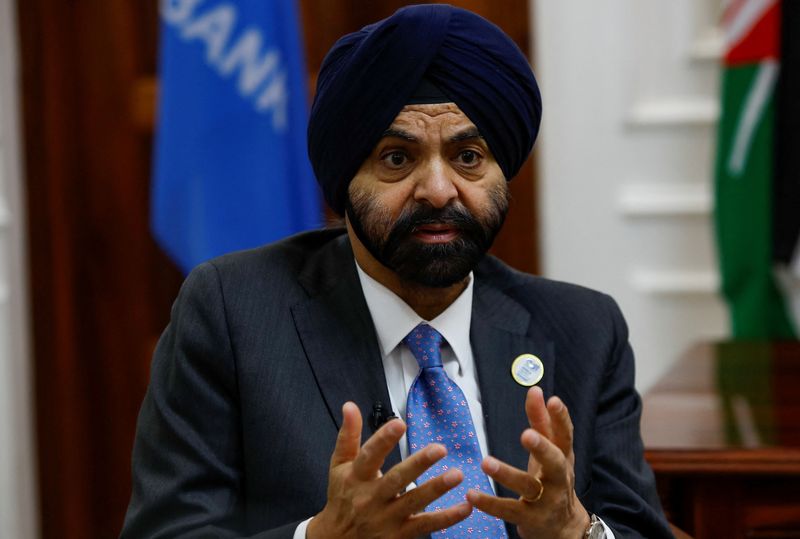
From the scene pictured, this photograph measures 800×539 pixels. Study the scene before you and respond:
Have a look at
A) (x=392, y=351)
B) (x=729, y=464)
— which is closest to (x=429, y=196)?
(x=392, y=351)

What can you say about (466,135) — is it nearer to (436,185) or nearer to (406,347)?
(436,185)

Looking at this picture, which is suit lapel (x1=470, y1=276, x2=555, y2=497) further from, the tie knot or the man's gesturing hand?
the man's gesturing hand

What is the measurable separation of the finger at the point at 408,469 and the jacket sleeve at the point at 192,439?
8.2 inches

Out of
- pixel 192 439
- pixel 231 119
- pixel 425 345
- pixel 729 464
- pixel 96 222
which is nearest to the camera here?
pixel 192 439

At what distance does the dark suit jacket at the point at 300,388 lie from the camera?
63.7 inches

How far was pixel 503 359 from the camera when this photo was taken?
1.81 m

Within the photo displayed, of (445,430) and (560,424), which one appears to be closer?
(560,424)

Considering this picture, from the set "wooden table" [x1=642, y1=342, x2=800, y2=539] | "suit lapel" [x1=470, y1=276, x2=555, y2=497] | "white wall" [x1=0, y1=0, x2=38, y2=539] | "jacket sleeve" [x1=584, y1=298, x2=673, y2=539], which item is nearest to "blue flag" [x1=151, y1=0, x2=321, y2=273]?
"white wall" [x1=0, y1=0, x2=38, y2=539]

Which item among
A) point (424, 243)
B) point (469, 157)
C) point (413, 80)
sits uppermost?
point (413, 80)

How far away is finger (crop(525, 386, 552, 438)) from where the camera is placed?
4.77 feet

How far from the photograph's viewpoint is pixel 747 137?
3.49 meters

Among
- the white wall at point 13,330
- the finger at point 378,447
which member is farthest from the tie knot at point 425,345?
the white wall at point 13,330

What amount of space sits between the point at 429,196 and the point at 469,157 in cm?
10

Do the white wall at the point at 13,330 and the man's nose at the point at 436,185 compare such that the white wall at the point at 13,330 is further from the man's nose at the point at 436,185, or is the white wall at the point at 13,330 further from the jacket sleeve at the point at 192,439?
the man's nose at the point at 436,185
